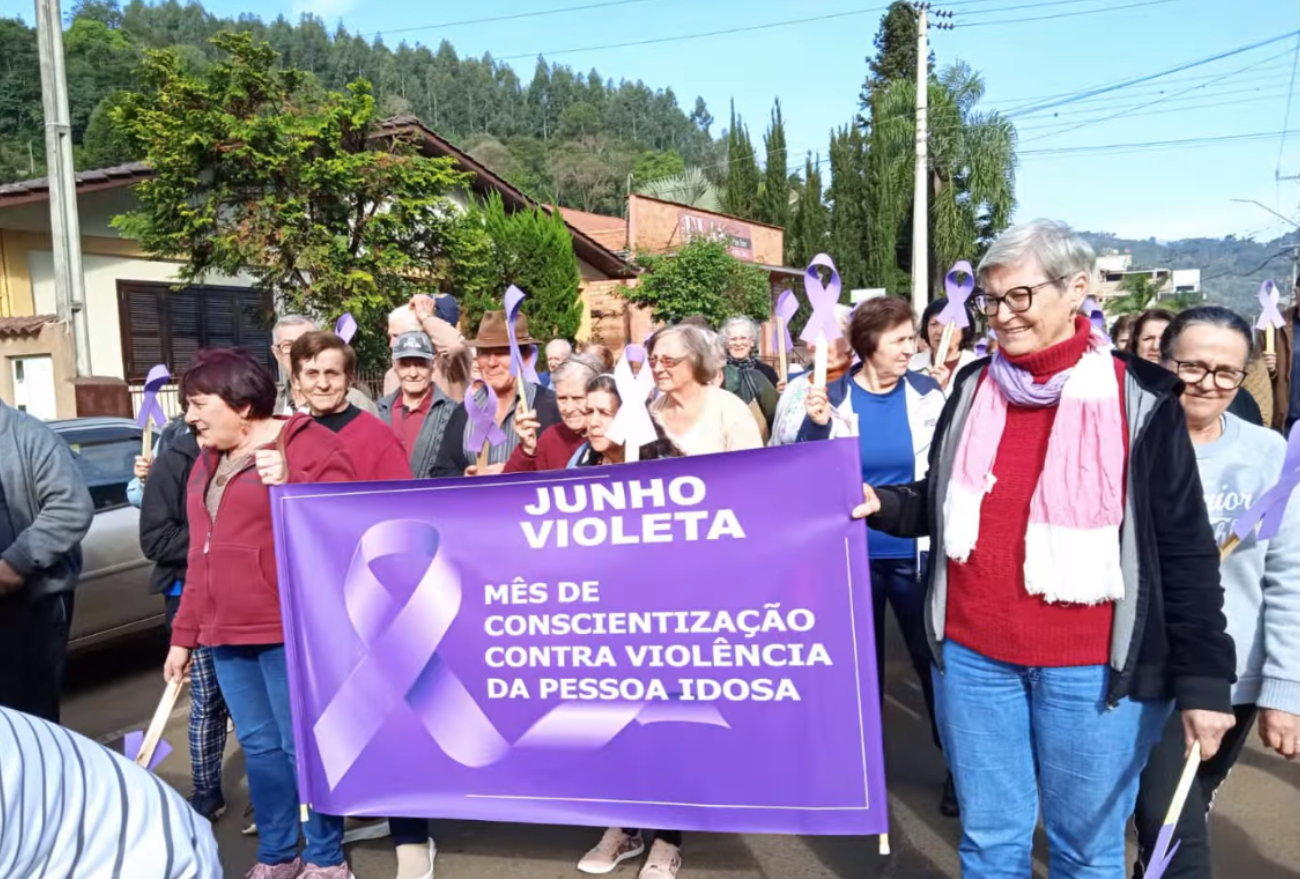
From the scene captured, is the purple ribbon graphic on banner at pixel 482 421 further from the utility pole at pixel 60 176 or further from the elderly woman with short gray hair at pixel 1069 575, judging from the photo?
the utility pole at pixel 60 176

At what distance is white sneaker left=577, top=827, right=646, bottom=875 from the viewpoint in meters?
3.31

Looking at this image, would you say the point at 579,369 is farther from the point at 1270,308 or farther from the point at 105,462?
the point at 1270,308

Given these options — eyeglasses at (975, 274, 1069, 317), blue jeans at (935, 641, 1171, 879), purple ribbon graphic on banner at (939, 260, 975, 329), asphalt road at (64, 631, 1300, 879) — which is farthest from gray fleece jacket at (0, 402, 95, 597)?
purple ribbon graphic on banner at (939, 260, 975, 329)

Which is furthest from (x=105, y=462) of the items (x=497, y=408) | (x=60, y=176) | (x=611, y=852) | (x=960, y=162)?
(x=960, y=162)

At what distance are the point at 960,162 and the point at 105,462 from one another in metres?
24.9

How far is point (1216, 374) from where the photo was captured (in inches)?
103

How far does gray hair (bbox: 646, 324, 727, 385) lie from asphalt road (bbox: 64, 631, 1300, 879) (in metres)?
1.66

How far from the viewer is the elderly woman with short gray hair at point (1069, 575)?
82.0 inches

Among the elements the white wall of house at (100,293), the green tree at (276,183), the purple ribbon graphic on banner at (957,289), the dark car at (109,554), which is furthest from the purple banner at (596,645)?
the white wall of house at (100,293)

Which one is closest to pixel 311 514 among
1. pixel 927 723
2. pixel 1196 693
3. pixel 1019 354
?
pixel 1019 354

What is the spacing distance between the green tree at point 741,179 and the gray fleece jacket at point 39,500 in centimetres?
4131

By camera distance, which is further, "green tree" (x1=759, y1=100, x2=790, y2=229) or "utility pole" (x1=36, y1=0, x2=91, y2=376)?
"green tree" (x1=759, y1=100, x2=790, y2=229)

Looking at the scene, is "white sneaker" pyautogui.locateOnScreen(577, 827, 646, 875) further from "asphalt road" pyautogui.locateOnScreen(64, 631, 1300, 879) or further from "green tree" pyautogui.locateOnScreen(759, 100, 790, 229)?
"green tree" pyautogui.locateOnScreen(759, 100, 790, 229)

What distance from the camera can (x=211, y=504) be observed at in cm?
314
